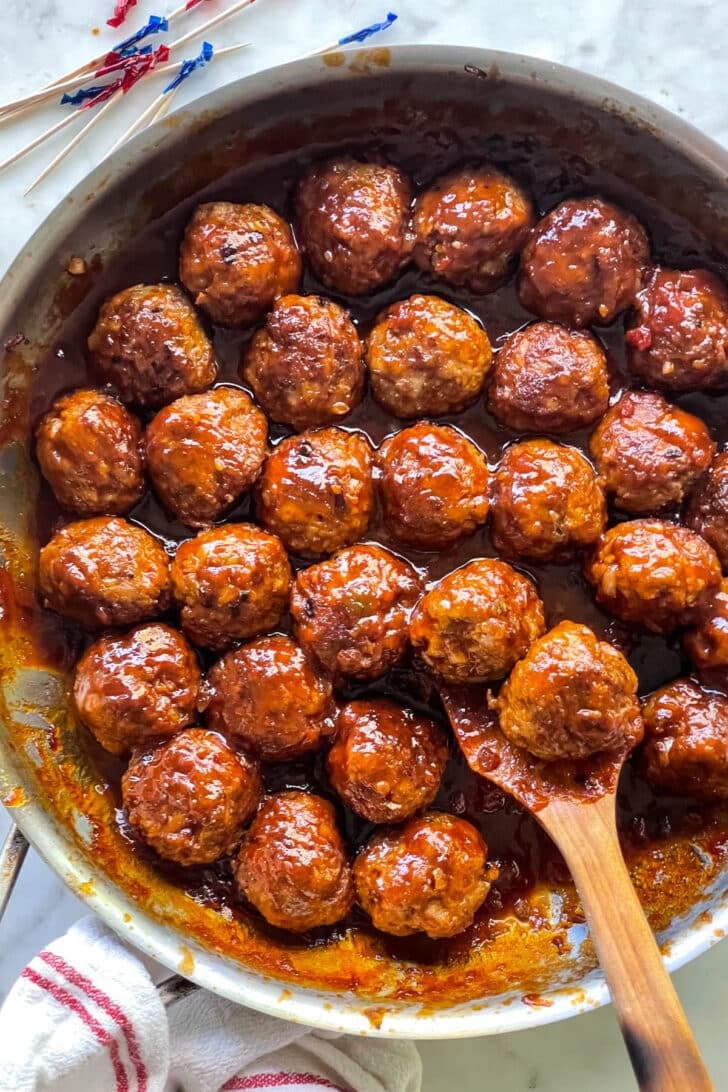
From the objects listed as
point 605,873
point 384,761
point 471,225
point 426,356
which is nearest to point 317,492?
point 426,356

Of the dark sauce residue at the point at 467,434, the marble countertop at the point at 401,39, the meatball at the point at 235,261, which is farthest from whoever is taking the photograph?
the marble countertop at the point at 401,39

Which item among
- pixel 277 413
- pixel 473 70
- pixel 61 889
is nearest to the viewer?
pixel 473 70

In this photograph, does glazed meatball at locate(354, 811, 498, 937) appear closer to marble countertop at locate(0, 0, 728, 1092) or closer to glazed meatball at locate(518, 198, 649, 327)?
marble countertop at locate(0, 0, 728, 1092)

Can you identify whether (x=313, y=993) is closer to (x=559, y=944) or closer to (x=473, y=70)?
(x=559, y=944)

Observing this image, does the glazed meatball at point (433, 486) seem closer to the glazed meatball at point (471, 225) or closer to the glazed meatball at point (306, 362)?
the glazed meatball at point (306, 362)

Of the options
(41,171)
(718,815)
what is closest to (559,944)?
(718,815)

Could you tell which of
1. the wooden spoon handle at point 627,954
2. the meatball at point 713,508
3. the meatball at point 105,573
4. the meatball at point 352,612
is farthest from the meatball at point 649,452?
the meatball at point 105,573
